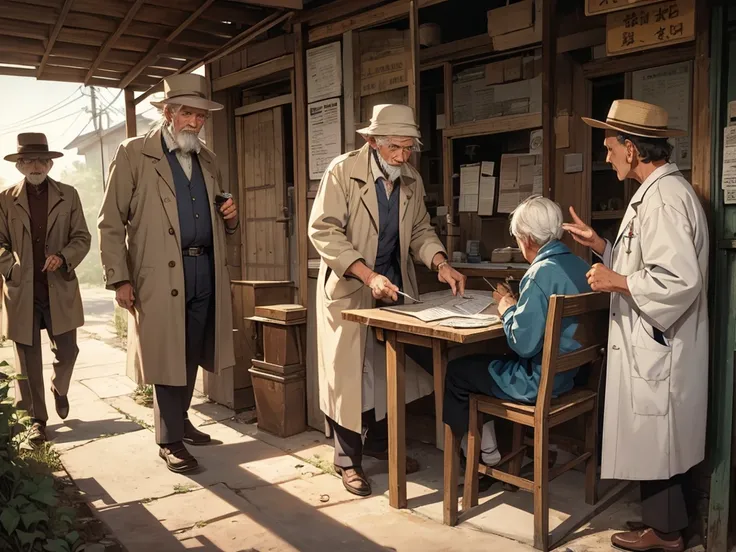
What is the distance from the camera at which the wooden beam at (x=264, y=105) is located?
18.0ft

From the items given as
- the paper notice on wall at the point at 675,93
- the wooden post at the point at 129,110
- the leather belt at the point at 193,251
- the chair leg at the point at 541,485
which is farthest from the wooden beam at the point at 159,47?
the chair leg at the point at 541,485

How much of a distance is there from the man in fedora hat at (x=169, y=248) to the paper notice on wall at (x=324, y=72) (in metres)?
0.83

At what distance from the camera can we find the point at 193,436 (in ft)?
14.3

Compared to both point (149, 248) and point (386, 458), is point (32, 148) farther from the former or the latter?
point (386, 458)

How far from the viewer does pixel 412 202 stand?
365 centimetres

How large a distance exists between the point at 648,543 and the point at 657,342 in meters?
0.86

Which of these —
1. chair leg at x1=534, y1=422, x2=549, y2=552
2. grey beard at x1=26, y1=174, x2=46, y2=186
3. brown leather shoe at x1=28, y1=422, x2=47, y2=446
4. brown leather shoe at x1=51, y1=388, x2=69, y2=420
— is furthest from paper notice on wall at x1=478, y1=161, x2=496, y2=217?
brown leather shoe at x1=28, y1=422, x2=47, y2=446

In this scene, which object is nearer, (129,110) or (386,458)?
(386,458)

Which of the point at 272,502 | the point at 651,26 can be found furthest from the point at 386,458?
the point at 651,26

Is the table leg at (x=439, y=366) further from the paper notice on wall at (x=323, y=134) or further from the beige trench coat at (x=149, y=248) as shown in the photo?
the paper notice on wall at (x=323, y=134)

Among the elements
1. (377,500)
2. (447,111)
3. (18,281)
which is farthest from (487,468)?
(18,281)

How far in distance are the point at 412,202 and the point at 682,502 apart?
6.46 ft

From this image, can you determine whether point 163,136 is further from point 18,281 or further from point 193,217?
point 18,281

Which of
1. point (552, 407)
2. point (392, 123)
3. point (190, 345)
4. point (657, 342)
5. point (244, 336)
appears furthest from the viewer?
point (244, 336)
